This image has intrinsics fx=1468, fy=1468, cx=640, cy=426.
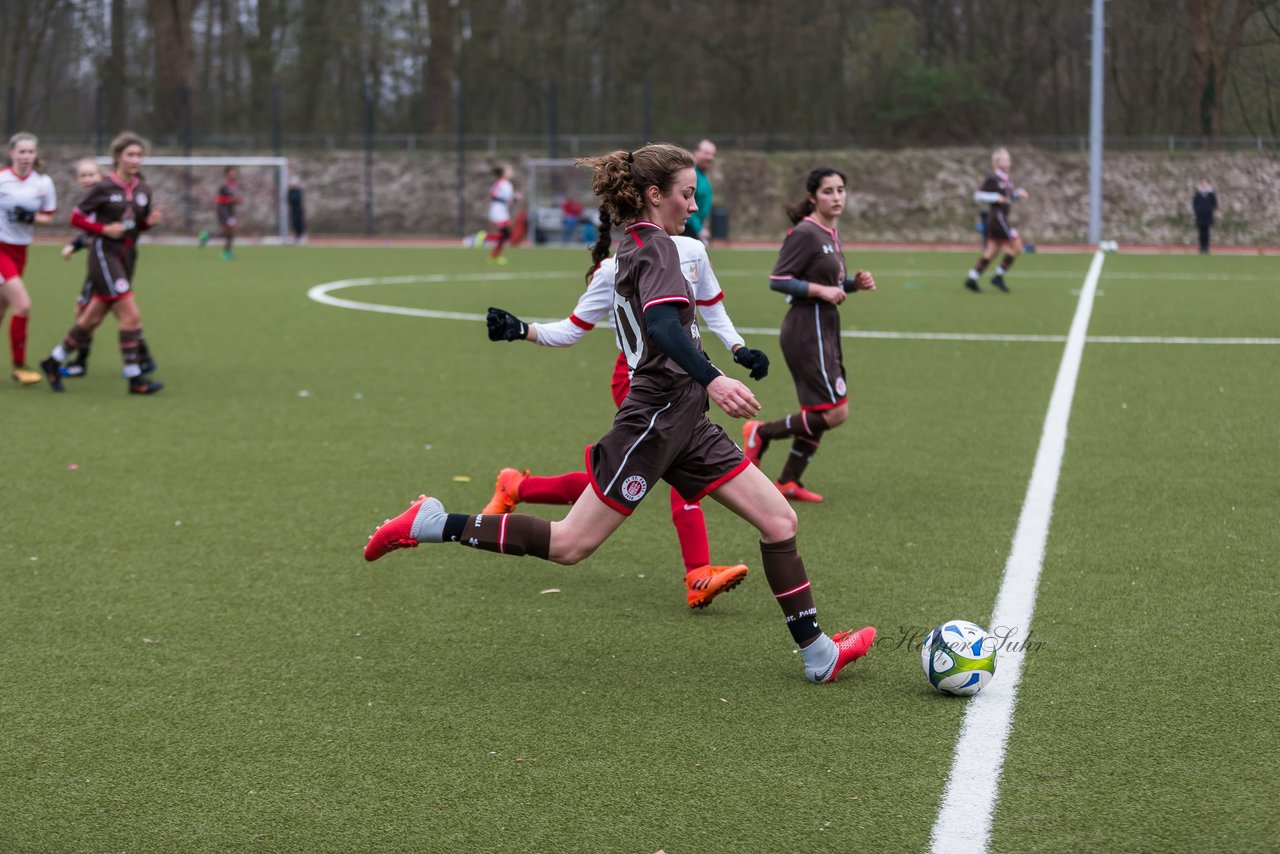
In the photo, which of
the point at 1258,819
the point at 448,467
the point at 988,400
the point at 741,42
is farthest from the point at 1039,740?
the point at 741,42

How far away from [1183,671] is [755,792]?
1969 mm

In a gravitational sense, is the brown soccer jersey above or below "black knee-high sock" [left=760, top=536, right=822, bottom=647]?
above

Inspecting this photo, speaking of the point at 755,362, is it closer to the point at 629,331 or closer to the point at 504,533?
the point at 629,331

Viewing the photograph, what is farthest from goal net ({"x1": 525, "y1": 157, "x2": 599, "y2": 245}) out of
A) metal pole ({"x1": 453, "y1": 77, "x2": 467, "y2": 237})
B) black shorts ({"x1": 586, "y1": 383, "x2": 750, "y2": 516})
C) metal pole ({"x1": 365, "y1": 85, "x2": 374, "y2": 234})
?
black shorts ({"x1": 586, "y1": 383, "x2": 750, "y2": 516})

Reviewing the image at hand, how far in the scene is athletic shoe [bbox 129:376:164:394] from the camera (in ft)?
41.8

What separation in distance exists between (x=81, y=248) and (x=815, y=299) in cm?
808

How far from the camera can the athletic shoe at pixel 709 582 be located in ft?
20.0

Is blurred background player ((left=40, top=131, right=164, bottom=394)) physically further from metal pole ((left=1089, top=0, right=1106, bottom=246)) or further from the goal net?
metal pole ((left=1089, top=0, right=1106, bottom=246))

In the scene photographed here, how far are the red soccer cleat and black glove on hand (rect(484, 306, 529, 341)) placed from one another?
0.69 meters

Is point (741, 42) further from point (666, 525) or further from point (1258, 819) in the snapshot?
point (1258, 819)

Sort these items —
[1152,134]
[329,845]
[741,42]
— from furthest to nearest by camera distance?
[741,42] → [1152,134] → [329,845]

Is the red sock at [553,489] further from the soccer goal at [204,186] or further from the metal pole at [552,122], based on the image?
the soccer goal at [204,186]

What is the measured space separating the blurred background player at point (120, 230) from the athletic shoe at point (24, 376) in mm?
1073

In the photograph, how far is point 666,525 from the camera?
320 inches
